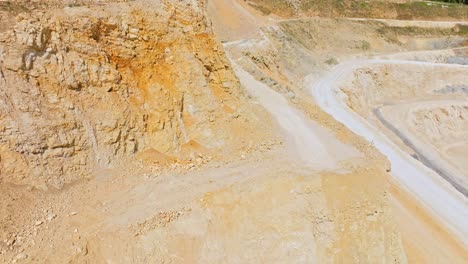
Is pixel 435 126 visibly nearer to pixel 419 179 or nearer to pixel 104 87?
pixel 419 179

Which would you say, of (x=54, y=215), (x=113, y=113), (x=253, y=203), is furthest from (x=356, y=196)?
(x=54, y=215)

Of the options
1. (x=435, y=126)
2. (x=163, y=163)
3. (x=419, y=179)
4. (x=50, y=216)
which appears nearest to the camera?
(x=50, y=216)

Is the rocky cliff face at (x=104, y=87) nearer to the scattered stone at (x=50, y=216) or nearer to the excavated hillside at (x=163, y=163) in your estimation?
the excavated hillside at (x=163, y=163)

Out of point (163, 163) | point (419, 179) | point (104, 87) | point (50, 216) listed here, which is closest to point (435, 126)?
point (419, 179)

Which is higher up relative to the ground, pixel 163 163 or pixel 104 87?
pixel 104 87

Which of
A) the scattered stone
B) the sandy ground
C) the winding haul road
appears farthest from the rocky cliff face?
the sandy ground

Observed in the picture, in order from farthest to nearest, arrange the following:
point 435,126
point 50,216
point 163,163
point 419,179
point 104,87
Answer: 1. point 435,126
2. point 419,179
3. point 163,163
4. point 104,87
5. point 50,216

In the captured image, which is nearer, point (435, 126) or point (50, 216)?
point (50, 216)

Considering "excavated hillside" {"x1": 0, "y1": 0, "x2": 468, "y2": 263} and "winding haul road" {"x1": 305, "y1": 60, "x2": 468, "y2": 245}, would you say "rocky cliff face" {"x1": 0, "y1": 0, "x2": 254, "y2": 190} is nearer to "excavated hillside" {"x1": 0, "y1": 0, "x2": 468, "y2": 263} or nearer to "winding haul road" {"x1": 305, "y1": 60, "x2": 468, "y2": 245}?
"excavated hillside" {"x1": 0, "y1": 0, "x2": 468, "y2": 263}

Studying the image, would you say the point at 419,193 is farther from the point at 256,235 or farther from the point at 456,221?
the point at 256,235
